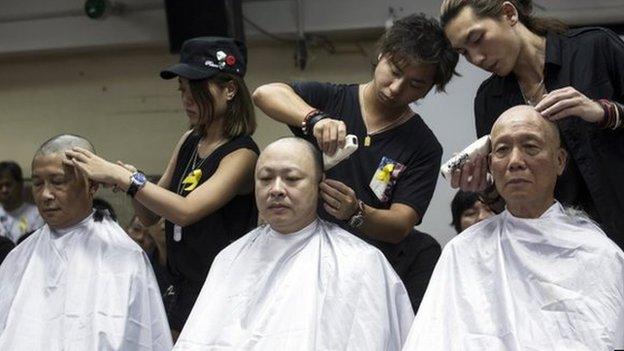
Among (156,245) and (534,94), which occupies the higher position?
(534,94)

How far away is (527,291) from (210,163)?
3.16 ft

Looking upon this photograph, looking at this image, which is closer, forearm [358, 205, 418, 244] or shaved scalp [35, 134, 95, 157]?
forearm [358, 205, 418, 244]

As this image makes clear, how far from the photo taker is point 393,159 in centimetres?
233

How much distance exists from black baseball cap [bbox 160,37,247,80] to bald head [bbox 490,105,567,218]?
2.81 ft

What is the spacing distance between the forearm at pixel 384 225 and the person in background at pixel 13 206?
3.07m

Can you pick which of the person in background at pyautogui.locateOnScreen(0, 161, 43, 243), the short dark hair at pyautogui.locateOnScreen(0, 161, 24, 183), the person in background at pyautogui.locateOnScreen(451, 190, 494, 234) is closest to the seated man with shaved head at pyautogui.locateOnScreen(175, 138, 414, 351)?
the person in background at pyautogui.locateOnScreen(451, 190, 494, 234)

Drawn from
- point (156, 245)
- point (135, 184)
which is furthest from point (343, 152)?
point (156, 245)

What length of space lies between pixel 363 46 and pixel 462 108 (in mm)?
885

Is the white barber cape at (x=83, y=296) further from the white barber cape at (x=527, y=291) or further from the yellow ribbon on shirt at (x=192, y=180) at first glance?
the white barber cape at (x=527, y=291)

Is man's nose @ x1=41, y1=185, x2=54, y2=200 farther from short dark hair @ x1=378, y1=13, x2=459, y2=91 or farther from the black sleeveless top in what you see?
short dark hair @ x1=378, y1=13, x2=459, y2=91

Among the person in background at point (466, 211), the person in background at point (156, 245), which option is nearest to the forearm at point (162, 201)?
the person in background at point (156, 245)

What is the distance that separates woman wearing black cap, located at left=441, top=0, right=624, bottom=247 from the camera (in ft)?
6.56

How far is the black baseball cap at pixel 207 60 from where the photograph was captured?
→ 2.42 metres

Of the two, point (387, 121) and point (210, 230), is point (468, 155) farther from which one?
point (210, 230)
